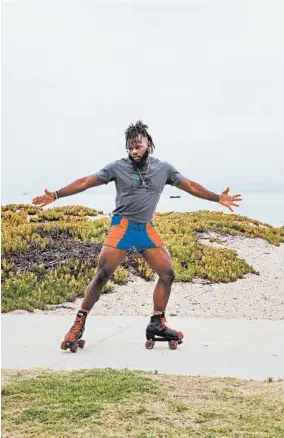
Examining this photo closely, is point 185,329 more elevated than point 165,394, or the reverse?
point 185,329

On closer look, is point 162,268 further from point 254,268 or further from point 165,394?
point 254,268

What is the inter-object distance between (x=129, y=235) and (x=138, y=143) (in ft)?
2.58

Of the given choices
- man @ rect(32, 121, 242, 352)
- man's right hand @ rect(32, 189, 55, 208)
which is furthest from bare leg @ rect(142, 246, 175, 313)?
Answer: man's right hand @ rect(32, 189, 55, 208)

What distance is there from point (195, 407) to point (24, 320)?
13.2ft

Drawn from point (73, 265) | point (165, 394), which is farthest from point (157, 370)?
point (73, 265)

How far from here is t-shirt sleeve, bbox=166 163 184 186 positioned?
593 centimetres

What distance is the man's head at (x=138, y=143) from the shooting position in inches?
226

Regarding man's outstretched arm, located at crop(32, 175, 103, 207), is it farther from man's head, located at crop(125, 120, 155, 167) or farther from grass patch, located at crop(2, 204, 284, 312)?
grass patch, located at crop(2, 204, 284, 312)

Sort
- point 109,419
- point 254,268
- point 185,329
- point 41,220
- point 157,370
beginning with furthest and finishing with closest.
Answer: point 41,220
point 254,268
point 185,329
point 157,370
point 109,419

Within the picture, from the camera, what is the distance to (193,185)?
19.6ft

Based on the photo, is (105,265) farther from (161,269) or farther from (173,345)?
(173,345)

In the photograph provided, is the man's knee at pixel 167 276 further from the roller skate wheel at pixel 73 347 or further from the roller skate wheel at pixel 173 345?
the roller skate wheel at pixel 73 347

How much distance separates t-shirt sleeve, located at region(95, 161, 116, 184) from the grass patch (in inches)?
136

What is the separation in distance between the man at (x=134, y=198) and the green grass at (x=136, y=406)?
3.61ft
